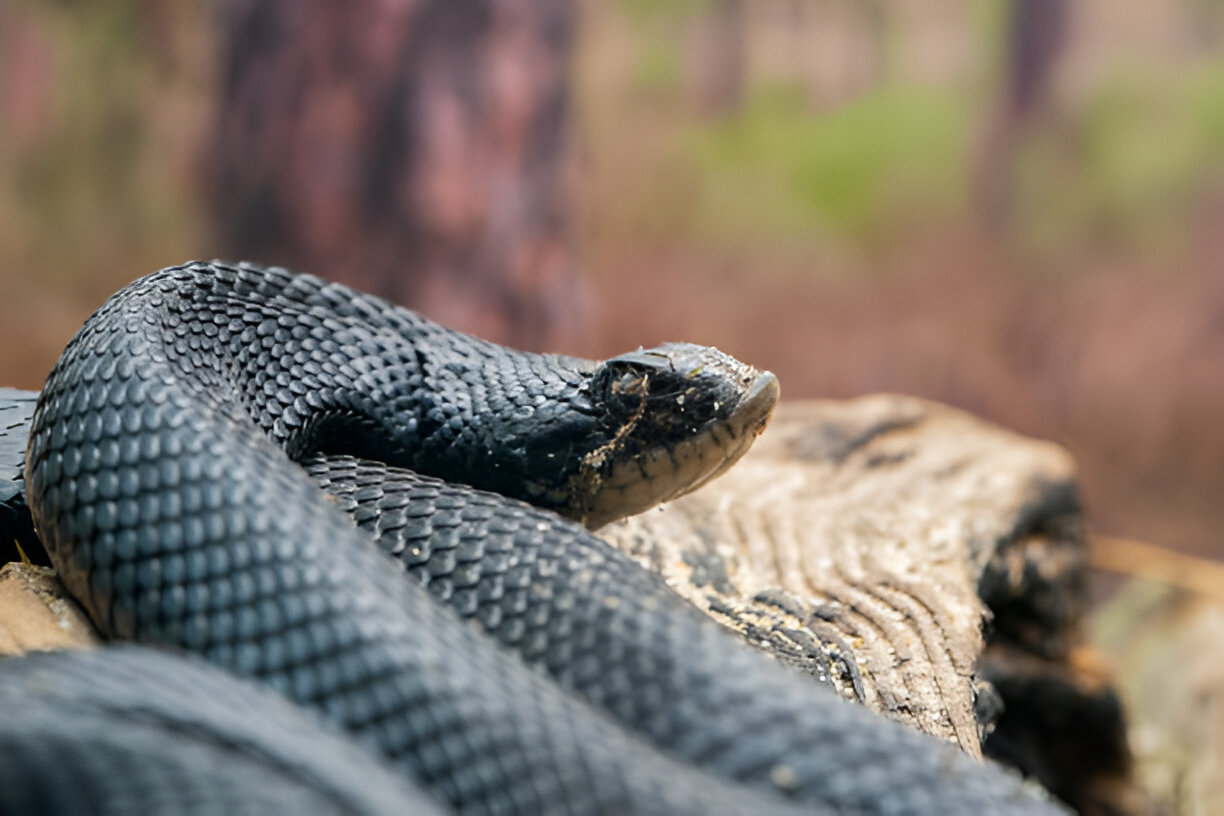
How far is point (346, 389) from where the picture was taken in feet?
8.21

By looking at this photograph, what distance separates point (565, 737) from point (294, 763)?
1.17 feet

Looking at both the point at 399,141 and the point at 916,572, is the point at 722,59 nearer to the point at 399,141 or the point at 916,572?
the point at 399,141

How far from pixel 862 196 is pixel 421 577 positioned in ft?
21.3

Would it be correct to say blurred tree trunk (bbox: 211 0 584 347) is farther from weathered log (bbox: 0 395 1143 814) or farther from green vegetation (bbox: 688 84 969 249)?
weathered log (bbox: 0 395 1143 814)

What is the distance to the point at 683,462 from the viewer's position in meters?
2.44

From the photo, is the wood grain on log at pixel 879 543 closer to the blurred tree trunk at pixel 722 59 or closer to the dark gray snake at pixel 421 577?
the dark gray snake at pixel 421 577

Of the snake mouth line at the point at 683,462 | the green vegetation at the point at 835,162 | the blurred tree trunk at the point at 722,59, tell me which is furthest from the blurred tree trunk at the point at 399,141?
the snake mouth line at the point at 683,462

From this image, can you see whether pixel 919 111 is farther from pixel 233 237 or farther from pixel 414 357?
pixel 414 357

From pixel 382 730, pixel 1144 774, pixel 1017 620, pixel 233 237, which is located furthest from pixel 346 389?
pixel 233 237

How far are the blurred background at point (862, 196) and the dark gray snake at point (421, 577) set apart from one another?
169 inches

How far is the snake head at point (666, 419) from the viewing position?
2395mm

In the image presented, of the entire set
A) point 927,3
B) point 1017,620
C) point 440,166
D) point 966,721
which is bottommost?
point 1017,620

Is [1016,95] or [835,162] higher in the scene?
[1016,95]

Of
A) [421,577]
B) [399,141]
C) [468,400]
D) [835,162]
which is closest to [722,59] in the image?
[835,162]
